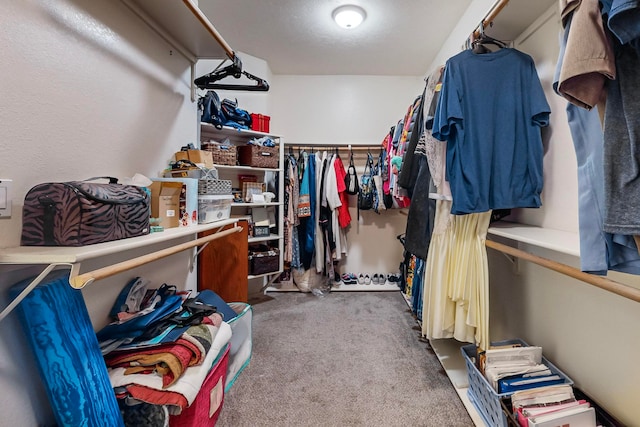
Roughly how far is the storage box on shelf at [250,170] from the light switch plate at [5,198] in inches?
62.4

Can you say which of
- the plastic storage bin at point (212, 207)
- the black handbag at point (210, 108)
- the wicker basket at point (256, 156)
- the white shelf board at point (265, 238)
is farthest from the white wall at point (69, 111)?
the white shelf board at point (265, 238)

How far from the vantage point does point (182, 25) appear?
137 cm

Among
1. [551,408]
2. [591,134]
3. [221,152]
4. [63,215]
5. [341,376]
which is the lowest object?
[341,376]

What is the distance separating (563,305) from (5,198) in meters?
2.09

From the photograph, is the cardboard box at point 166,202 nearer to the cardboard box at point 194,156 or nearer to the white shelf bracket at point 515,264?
the cardboard box at point 194,156

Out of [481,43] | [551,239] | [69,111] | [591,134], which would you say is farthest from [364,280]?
[69,111]

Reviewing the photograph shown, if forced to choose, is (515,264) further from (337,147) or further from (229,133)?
(229,133)

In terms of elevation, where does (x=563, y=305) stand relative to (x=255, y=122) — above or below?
below

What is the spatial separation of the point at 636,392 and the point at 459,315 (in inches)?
23.8

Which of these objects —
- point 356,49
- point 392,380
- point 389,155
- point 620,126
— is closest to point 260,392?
point 392,380

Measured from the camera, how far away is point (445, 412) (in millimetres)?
1344

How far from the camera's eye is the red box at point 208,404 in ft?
3.41

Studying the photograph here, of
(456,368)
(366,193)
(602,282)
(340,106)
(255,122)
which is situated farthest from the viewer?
(340,106)

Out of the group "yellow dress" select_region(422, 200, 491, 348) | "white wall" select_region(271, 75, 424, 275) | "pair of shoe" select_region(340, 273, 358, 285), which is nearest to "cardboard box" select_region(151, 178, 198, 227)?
"yellow dress" select_region(422, 200, 491, 348)
